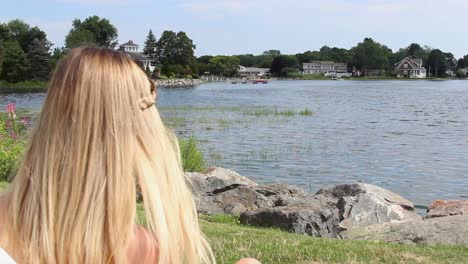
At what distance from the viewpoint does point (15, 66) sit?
8294cm

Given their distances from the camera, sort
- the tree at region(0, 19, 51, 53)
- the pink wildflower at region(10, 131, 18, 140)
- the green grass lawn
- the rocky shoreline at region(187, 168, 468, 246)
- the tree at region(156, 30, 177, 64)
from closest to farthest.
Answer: the green grass lawn, the rocky shoreline at region(187, 168, 468, 246), the pink wildflower at region(10, 131, 18, 140), the tree at region(0, 19, 51, 53), the tree at region(156, 30, 177, 64)

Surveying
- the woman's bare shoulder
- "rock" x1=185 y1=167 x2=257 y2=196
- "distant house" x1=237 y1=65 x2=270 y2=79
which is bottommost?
"distant house" x1=237 y1=65 x2=270 y2=79

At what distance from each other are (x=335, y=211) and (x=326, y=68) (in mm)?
172535

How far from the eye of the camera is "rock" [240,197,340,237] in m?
8.23

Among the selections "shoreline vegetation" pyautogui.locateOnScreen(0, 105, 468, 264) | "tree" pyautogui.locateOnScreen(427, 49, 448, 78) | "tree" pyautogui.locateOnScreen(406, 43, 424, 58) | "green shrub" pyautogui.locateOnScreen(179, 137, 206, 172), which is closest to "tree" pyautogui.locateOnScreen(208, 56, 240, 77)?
"tree" pyautogui.locateOnScreen(427, 49, 448, 78)

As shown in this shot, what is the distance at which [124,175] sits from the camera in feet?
6.62

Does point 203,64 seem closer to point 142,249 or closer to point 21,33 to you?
point 21,33

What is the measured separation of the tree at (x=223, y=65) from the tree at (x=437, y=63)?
1972 inches

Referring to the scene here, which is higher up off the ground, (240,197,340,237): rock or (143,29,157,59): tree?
(143,29,157,59): tree

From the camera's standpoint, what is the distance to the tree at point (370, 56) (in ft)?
546

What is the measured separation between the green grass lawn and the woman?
327 cm

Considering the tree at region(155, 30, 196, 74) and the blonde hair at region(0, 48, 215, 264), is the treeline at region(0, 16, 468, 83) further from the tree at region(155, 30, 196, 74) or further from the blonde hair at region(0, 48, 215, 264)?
the blonde hair at region(0, 48, 215, 264)

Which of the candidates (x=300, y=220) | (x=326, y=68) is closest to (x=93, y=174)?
(x=300, y=220)

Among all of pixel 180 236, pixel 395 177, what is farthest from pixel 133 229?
pixel 395 177
